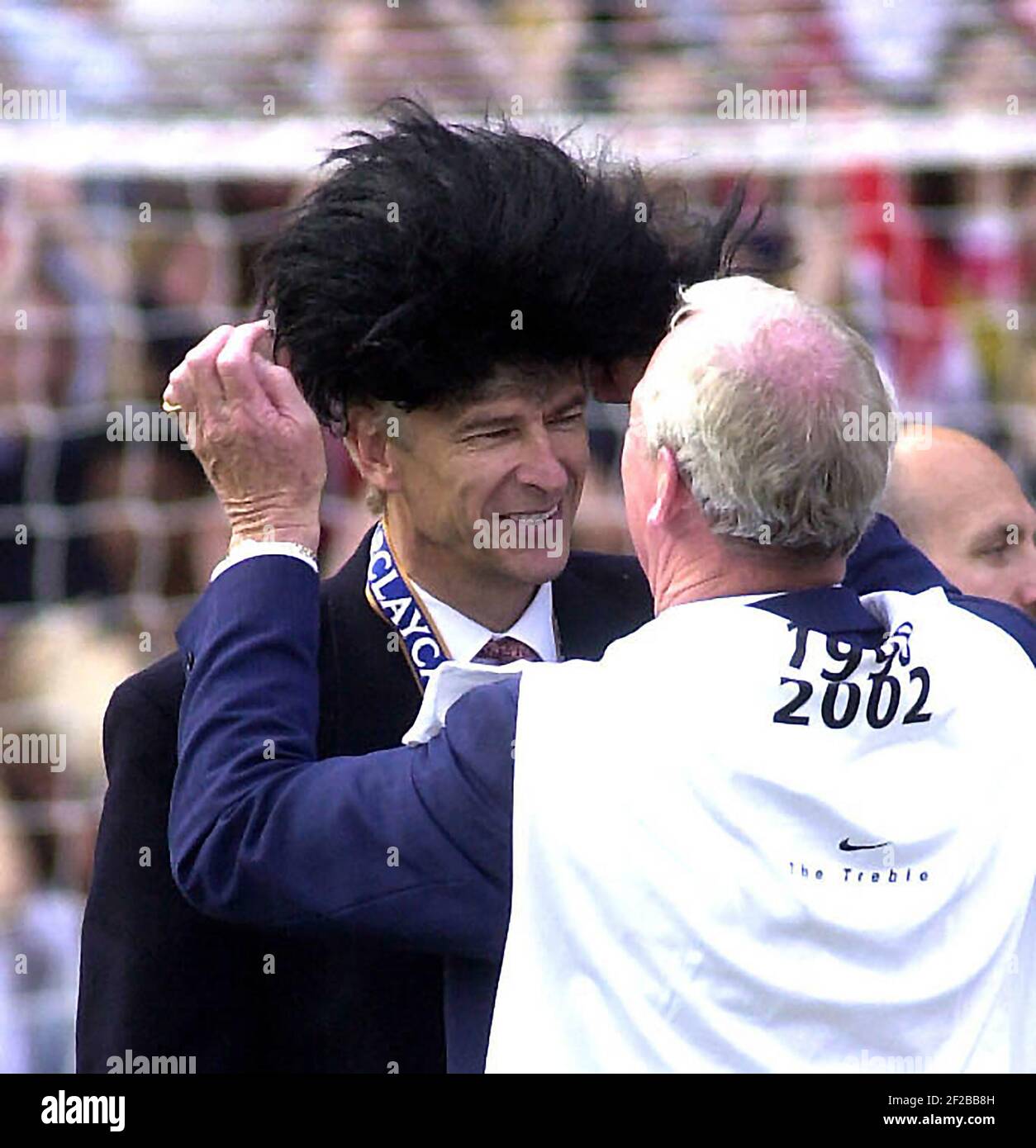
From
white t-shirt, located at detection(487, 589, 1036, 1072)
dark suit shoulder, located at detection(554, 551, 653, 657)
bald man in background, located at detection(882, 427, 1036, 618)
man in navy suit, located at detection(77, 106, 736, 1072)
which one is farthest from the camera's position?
bald man in background, located at detection(882, 427, 1036, 618)

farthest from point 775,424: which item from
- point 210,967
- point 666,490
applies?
point 210,967

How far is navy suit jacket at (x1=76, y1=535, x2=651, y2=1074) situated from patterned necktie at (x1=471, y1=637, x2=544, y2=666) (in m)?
0.10

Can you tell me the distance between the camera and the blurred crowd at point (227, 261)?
12.7 ft

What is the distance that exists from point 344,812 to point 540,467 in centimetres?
48

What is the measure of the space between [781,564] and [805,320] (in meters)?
0.18

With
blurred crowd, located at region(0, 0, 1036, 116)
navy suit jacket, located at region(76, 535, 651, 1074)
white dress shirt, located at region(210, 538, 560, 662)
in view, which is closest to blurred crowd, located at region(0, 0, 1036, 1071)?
blurred crowd, located at region(0, 0, 1036, 116)

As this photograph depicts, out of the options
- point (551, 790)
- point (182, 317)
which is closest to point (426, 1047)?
point (551, 790)

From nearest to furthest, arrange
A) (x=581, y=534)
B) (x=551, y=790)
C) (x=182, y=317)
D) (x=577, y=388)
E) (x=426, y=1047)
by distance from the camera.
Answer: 1. (x=551, y=790)
2. (x=426, y=1047)
3. (x=577, y=388)
4. (x=581, y=534)
5. (x=182, y=317)

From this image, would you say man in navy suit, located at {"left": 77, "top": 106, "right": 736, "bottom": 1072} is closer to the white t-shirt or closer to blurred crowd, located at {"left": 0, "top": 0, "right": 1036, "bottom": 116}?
the white t-shirt

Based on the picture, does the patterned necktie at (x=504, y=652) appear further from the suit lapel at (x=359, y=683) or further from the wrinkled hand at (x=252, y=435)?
the wrinkled hand at (x=252, y=435)

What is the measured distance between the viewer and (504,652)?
201 centimetres

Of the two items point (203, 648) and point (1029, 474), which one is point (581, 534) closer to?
point (1029, 474)

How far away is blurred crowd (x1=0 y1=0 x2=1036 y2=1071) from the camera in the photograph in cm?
387
